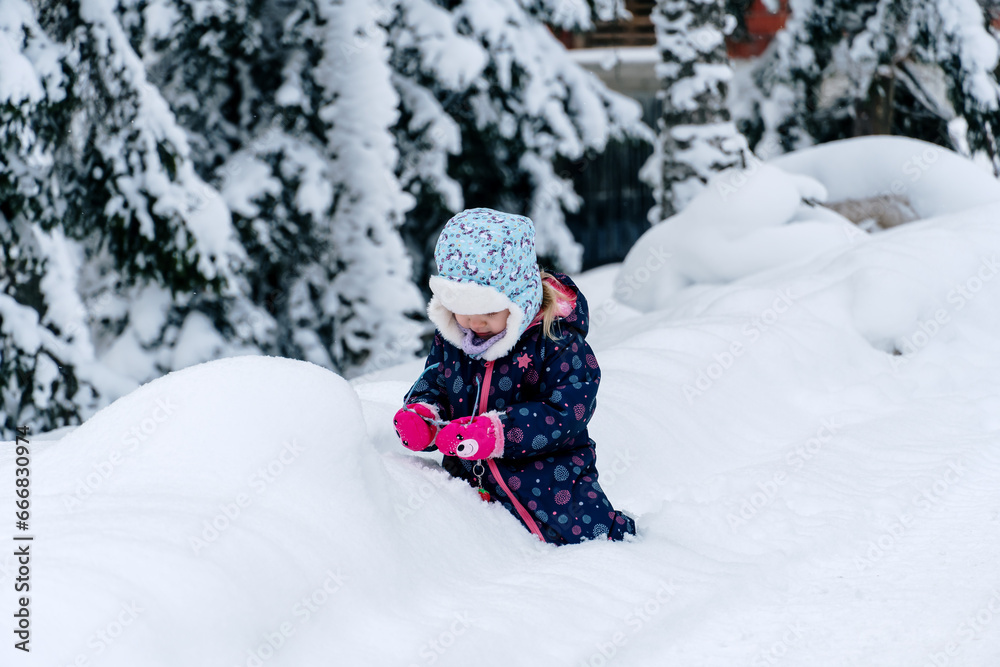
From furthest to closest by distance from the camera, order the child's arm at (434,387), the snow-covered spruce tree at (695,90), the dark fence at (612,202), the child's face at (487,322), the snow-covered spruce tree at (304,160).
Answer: the dark fence at (612,202) → the snow-covered spruce tree at (695,90) → the snow-covered spruce tree at (304,160) → the child's arm at (434,387) → the child's face at (487,322)

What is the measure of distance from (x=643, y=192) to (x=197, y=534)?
44.8 ft

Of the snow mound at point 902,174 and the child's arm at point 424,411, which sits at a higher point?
the child's arm at point 424,411

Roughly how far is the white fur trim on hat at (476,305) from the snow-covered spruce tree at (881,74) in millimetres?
7035

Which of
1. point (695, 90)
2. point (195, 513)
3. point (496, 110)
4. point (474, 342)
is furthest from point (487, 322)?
point (496, 110)

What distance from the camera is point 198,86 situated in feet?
21.1

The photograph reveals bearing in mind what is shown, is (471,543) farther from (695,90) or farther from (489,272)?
(695,90)

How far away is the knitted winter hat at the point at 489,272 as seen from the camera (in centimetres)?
243

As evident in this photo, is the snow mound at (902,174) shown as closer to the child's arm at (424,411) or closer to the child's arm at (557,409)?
the child's arm at (557,409)

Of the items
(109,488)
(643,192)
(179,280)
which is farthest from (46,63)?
(643,192)

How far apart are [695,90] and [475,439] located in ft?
18.8

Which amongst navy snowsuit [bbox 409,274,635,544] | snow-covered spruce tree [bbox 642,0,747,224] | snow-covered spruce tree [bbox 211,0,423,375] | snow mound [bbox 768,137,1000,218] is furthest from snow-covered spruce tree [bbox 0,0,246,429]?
snow mound [bbox 768,137,1000,218]

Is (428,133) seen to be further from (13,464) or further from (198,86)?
(13,464)

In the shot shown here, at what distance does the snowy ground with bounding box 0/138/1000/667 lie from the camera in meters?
1.67

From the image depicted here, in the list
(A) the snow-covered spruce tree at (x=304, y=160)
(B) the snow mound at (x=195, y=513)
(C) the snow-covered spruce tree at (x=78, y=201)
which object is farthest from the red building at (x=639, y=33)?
(B) the snow mound at (x=195, y=513)
